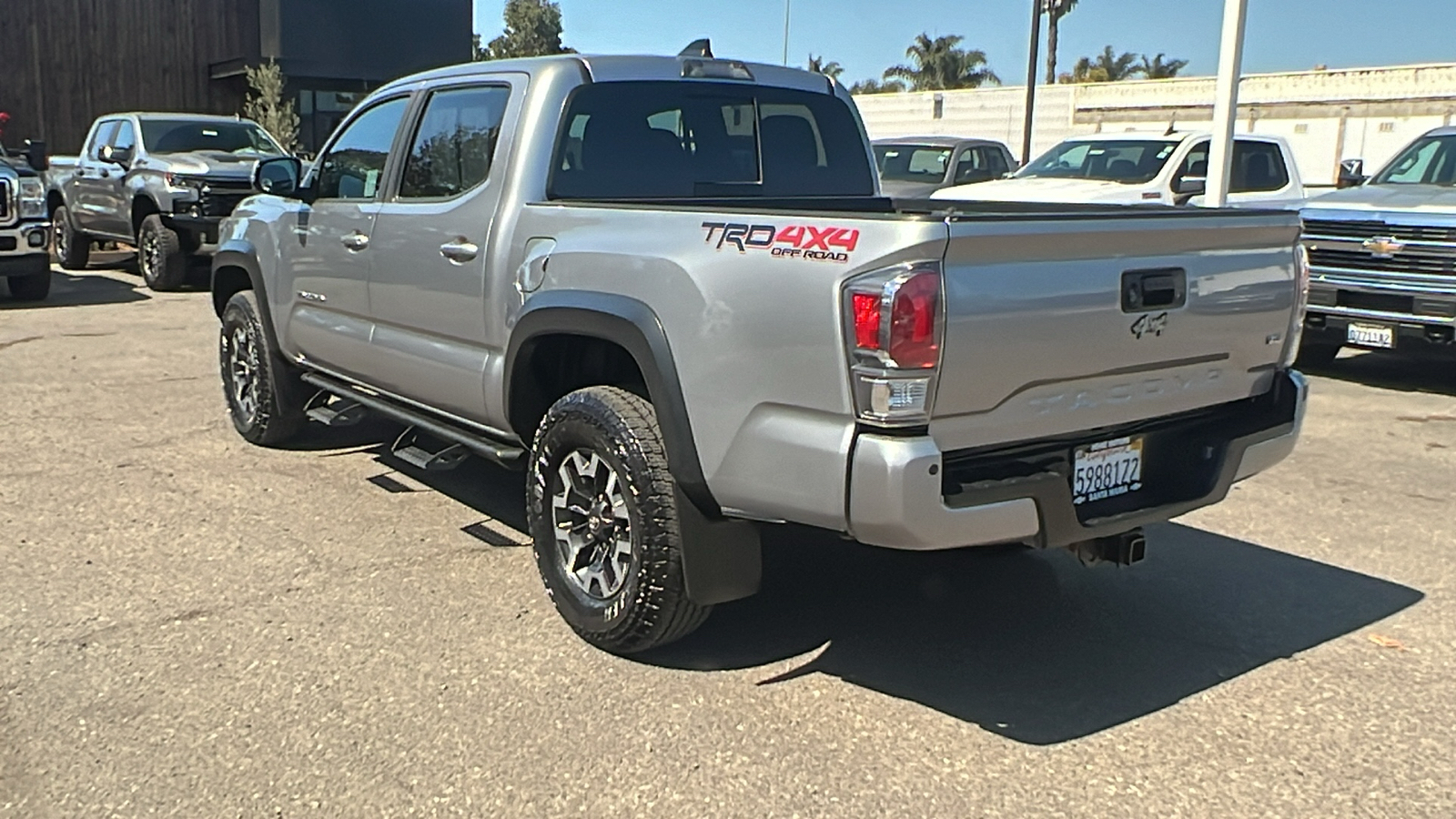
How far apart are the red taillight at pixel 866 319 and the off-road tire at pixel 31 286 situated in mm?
11957

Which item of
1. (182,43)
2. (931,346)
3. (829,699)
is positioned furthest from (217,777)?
(182,43)

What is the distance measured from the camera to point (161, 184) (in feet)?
45.5

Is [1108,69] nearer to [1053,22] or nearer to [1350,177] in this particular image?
[1053,22]

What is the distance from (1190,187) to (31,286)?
36.6ft

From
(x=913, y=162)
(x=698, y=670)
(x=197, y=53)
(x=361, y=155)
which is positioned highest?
(x=197, y=53)

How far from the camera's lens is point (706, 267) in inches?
146

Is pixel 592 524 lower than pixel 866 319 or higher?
lower

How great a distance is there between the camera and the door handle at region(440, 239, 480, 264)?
4750mm

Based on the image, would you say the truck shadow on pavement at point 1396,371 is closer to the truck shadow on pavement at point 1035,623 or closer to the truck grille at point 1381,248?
the truck grille at point 1381,248

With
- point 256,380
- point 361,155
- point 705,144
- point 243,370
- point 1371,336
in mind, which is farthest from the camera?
point 1371,336

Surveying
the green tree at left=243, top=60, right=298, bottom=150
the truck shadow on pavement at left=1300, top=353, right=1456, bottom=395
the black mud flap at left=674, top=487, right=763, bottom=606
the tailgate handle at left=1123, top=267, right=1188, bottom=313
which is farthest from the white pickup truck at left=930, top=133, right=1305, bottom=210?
the green tree at left=243, top=60, right=298, bottom=150

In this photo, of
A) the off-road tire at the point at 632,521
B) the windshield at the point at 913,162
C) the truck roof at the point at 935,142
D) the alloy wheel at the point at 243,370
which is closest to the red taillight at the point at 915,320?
the off-road tire at the point at 632,521

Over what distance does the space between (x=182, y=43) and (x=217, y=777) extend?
86.4 ft

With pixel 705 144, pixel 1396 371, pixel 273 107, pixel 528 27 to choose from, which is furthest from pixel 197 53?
pixel 528 27
